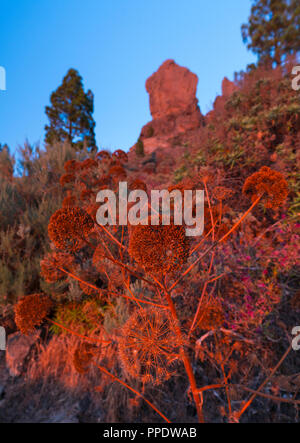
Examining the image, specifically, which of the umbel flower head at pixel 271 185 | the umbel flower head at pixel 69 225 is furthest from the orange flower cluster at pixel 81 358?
the umbel flower head at pixel 271 185

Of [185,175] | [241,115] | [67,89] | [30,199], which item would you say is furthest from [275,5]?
[30,199]

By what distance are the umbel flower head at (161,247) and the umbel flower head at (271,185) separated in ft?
1.35

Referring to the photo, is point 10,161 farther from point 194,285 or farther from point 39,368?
point 194,285

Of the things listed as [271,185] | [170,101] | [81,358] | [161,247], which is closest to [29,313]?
[81,358]

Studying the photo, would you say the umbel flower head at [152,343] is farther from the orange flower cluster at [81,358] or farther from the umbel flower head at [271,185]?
the umbel flower head at [271,185]

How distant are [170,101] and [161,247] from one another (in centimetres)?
5681

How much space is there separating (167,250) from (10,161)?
4.76m

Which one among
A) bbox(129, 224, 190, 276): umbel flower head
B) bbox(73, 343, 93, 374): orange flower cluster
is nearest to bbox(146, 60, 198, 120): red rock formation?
bbox(73, 343, 93, 374): orange flower cluster

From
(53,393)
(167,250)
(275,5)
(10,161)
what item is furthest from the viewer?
(275,5)

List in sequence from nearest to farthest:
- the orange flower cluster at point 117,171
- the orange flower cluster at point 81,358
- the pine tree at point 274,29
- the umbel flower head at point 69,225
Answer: the umbel flower head at point 69,225
the orange flower cluster at point 81,358
the orange flower cluster at point 117,171
the pine tree at point 274,29

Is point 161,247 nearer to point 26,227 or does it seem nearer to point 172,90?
point 26,227

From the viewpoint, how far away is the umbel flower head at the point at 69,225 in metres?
0.73

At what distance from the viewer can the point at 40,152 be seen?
14.4 feet

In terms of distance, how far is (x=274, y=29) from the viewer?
16.7m
